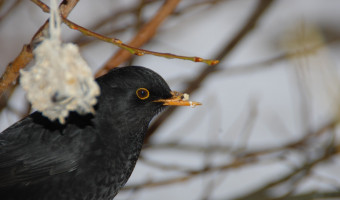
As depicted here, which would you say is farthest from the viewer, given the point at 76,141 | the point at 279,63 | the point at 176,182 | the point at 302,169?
the point at 279,63

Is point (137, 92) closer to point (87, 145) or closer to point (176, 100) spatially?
point (176, 100)

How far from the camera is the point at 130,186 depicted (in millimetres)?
3332

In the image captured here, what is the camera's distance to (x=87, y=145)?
7.73ft

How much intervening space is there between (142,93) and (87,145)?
39 centimetres

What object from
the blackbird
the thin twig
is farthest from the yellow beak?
the thin twig

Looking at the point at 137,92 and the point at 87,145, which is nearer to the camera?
the point at 87,145

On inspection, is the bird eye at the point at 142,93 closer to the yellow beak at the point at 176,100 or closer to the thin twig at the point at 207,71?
the yellow beak at the point at 176,100

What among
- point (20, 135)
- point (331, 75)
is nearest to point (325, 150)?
point (331, 75)

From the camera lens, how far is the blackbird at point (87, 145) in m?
2.32

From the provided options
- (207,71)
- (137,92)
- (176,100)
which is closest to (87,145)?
(137,92)

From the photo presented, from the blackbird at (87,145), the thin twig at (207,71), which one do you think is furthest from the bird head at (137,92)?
the thin twig at (207,71)

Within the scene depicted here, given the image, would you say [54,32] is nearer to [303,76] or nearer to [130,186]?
[130,186]

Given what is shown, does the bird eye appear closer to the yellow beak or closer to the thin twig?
the yellow beak

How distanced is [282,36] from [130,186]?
1899 mm
